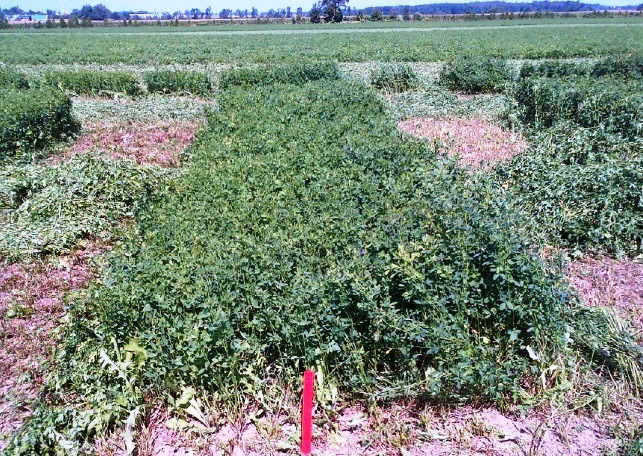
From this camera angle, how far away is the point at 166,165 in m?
9.16

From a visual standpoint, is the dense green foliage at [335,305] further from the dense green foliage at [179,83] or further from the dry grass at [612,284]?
the dense green foliage at [179,83]

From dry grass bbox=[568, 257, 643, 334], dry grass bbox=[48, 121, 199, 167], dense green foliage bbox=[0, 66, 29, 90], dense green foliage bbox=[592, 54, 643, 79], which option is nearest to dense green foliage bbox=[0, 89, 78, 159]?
dry grass bbox=[48, 121, 199, 167]

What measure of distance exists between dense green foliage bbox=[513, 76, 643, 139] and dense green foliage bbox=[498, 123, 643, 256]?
2.22 ft

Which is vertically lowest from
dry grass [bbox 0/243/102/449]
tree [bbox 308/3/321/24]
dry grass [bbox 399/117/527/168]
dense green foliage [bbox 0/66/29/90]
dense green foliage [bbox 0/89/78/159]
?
dry grass [bbox 0/243/102/449]

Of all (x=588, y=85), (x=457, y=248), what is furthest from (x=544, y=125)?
(x=457, y=248)

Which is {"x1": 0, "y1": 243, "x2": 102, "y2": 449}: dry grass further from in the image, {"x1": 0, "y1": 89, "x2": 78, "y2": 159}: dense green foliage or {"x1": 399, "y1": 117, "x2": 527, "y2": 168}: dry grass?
{"x1": 399, "y1": 117, "x2": 527, "y2": 168}: dry grass

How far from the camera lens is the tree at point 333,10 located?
76062mm

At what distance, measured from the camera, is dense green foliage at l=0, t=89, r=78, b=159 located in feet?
31.9

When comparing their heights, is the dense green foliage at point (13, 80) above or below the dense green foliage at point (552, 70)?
above

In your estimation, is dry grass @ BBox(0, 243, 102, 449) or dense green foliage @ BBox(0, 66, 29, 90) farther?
dense green foliage @ BBox(0, 66, 29, 90)

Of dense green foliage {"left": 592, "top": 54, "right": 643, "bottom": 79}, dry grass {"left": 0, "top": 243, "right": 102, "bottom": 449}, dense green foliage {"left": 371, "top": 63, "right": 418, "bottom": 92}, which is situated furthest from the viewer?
dense green foliage {"left": 371, "top": 63, "right": 418, "bottom": 92}

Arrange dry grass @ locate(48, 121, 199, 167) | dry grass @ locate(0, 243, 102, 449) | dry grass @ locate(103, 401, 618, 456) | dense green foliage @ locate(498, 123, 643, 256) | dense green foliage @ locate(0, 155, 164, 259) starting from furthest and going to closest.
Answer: dry grass @ locate(48, 121, 199, 167) → dense green foliage @ locate(0, 155, 164, 259) → dense green foliage @ locate(498, 123, 643, 256) → dry grass @ locate(0, 243, 102, 449) → dry grass @ locate(103, 401, 618, 456)

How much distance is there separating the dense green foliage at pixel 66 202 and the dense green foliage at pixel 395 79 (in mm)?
10091

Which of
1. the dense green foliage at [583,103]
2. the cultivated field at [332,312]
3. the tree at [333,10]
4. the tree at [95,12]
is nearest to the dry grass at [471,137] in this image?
the dense green foliage at [583,103]
